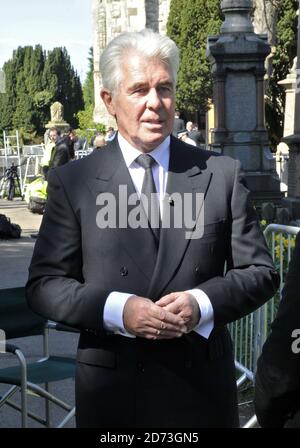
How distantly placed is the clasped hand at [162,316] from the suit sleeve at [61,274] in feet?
0.40

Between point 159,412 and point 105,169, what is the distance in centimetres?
79

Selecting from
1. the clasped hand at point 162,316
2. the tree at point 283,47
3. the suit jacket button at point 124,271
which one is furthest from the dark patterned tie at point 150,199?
the tree at point 283,47

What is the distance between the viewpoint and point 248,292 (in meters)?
2.95

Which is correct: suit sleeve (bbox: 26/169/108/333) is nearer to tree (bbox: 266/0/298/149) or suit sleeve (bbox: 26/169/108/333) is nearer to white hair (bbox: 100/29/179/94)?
white hair (bbox: 100/29/179/94)

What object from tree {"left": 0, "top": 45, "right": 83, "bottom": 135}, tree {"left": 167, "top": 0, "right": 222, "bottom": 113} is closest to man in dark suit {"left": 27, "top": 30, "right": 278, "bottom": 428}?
tree {"left": 167, "top": 0, "right": 222, "bottom": 113}

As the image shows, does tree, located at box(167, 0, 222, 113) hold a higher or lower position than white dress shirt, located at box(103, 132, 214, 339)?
higher

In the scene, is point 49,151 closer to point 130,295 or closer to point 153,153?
point 153,153

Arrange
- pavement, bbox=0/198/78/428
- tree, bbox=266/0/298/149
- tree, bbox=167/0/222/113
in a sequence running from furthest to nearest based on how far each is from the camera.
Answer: tree, bbox=167/0/222/113 → tree, bbox=266/0/298/149 → pavement, bbox=0/198/78/428

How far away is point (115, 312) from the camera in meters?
2.87

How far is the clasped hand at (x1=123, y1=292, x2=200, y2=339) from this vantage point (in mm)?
2785

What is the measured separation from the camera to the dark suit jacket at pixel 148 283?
293 cm

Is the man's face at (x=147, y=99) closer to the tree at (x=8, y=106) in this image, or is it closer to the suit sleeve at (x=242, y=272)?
the suit sleeve at (x=242, y=272)

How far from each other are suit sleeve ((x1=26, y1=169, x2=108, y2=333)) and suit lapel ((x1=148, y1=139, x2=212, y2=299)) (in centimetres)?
19

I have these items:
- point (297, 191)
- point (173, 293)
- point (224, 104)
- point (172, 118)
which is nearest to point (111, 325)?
point (173, 293)
